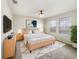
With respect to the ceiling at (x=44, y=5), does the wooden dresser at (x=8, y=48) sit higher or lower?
lower

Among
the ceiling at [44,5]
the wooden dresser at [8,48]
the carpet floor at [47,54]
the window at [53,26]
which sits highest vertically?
the ceiling at [44,5]

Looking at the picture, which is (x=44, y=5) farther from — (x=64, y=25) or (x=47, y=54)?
(x=64, y=25)

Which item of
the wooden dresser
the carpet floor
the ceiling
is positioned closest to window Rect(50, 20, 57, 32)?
the ceiling

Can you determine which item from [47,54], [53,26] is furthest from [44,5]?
[53,26]

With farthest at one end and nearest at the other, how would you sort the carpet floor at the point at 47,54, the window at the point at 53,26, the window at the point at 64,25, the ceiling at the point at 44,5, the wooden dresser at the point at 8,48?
the window at the point at 53,26 < the window at the point at 64,25 < the ceiling at the point at 44,5 < the carpet floor at the point at 47,54 < the wooden dresser at the point at 8,48

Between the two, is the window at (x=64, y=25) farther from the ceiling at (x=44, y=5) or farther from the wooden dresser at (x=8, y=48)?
the wooden dresser at (x=8, y=48)

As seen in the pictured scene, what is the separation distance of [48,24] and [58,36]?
196 centimetres

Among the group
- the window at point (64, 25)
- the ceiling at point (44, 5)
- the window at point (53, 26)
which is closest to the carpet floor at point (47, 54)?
the window at point (64, 25)

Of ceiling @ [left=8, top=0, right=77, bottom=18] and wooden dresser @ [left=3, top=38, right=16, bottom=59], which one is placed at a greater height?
ceiling @ [left=8, top=0, right=77, bottom=18]

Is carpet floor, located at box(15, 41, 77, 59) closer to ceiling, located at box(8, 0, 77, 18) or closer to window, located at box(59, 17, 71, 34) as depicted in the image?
window, located at box(59, 17, 71, 34)

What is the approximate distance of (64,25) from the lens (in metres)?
4.86

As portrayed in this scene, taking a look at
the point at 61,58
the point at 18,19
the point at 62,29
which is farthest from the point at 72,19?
the point at 18,19

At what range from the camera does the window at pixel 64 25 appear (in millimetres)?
4503

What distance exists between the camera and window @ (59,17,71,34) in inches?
177
